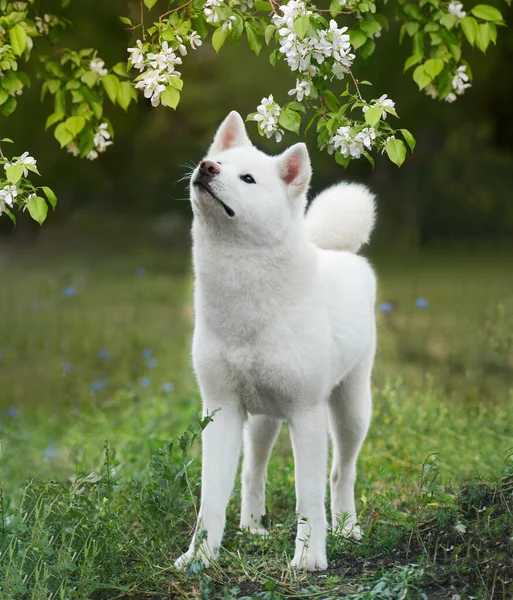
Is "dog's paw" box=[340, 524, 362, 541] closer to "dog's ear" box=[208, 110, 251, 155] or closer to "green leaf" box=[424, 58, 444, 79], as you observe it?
"dog's ear" box=[208, 110, 251, 155]

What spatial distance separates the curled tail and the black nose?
1.12m

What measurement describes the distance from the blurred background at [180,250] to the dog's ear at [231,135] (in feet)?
7.59

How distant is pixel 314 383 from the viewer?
10.5ft

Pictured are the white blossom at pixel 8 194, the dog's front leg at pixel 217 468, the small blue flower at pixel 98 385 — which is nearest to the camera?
the white blossom at pixel 8 194

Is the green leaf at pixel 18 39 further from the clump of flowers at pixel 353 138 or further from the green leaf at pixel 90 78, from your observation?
the clump of flowers at pixel 353 138

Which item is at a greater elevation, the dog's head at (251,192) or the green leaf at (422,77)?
the green leaf at (422,77)

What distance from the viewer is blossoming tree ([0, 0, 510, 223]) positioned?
2828 millimetres

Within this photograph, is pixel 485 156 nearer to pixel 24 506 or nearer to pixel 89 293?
pixel 89 293

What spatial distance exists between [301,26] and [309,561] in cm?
179

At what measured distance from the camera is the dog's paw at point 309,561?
316 cm

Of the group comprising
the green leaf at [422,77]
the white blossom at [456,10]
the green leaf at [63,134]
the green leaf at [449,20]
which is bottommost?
the green leaf at [63,134]

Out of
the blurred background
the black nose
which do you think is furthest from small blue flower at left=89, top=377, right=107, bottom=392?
the black nose

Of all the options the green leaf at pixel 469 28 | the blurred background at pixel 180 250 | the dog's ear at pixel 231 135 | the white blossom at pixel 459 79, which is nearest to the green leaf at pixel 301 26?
the dog's ear at pixel 231 135

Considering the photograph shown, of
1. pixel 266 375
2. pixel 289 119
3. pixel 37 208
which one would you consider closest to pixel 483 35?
pixel 289 119
